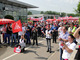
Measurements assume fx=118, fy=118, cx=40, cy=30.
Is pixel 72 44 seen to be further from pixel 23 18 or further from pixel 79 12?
pixel 23 18

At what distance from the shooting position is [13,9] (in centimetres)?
2670

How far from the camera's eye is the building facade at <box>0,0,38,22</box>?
2259cm

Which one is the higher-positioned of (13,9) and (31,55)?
(13,9)

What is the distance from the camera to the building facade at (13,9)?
74.1 ft

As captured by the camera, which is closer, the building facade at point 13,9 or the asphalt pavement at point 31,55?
the asphalt pavement at point 31,55

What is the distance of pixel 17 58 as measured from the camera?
6.55 m

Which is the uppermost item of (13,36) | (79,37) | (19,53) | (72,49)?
(79,37)

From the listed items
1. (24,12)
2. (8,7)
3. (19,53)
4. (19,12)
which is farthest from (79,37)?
(24,12)

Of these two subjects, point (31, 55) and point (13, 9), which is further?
point (13, 9)

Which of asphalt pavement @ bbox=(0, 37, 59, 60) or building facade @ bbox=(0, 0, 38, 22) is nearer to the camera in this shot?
asphalt pavement @ bbox=(0, 37, 59, 60)

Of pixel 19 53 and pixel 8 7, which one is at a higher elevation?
pixel 8 7

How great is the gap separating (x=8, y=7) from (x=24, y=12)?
8091 millimetres

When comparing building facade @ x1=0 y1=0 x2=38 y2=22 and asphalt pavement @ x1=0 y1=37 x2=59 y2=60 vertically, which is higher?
building facade @ x1=0 y1=0 x2=38 y2=22

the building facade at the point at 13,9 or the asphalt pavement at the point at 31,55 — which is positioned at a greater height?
the building facade at the point at 13,9
